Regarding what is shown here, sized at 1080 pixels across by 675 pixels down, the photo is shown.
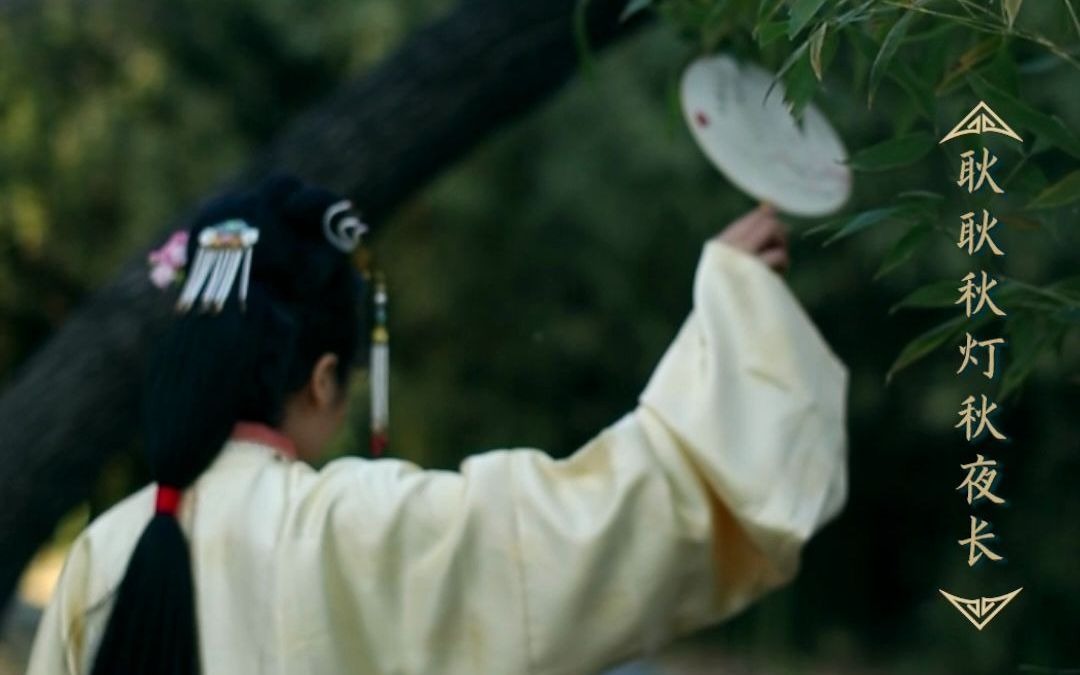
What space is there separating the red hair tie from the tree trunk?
922mm

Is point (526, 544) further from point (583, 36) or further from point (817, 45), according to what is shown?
point (583, 36)

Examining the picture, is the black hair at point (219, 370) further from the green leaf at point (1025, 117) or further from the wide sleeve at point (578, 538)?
the green leaf at point (1025, 117)

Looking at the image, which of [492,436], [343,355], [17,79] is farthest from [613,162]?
[343,355]

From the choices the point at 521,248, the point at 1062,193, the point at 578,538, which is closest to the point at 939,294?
the point at 1062,193

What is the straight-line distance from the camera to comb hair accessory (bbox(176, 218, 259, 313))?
5.79ft

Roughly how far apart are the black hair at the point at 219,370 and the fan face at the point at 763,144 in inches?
15.1

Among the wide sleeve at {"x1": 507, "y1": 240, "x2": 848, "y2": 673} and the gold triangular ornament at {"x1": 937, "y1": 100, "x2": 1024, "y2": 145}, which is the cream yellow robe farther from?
the gold triangular ornament at {"x1": 937, "y1": 100, "x2": 1024, "y2": 145}

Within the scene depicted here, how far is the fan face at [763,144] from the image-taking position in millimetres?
1854

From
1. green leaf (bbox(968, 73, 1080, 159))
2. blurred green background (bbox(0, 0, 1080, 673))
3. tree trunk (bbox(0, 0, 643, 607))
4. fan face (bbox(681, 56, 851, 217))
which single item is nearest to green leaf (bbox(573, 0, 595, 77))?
tree trunk (bbox(0, 0, 643, 607))

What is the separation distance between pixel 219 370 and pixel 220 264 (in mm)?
104

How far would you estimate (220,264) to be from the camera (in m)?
1.78

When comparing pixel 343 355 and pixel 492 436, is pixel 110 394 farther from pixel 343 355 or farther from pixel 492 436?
pixel 492 436

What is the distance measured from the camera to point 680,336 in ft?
5.87

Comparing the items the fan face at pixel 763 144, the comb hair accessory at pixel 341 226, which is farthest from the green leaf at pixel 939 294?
the comb hair accessory at pixel 341 226
